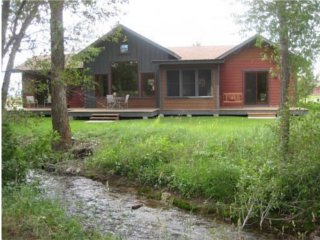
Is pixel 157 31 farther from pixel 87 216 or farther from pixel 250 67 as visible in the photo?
pixel 87 216

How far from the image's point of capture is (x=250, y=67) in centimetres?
1916

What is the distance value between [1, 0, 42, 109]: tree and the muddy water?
2070 millimetres

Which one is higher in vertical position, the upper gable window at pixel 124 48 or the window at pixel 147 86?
the upper gable window at pixel 124 48

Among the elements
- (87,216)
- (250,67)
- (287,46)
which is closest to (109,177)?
(87,216)

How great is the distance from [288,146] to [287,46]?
160 cm

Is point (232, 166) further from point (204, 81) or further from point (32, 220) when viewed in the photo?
point (204, 81)

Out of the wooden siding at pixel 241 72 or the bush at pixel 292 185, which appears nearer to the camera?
the bush at pixel 292 185

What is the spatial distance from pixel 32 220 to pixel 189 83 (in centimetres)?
1553

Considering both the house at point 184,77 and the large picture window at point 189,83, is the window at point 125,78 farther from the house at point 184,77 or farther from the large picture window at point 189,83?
the large picture window at point 189,83

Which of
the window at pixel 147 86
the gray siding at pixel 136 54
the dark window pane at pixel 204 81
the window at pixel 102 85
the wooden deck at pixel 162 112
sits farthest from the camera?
the window at pixel 102 85

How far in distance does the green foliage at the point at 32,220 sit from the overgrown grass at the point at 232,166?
2.73 ft

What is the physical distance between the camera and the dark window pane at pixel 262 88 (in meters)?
19.2

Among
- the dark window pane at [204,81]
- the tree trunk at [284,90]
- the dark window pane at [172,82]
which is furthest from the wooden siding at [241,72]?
the tree trunk at [284,90]

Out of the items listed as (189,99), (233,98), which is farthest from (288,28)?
(233,98)
